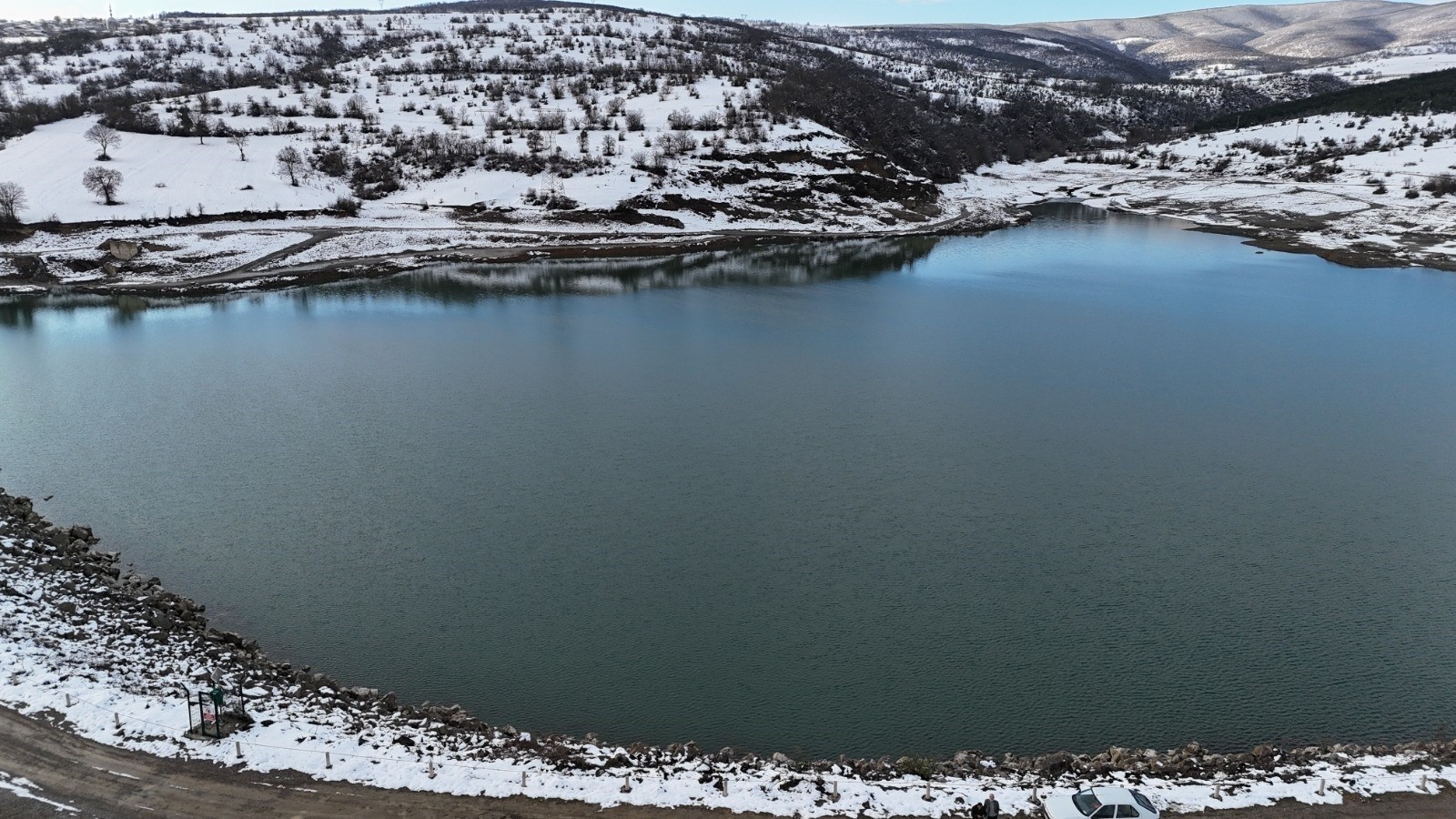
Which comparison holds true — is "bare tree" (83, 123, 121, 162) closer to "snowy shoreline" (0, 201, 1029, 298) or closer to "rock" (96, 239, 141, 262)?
"snowy shoreline" (0, 201, 1029, 298)

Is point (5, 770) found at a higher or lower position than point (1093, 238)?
lower

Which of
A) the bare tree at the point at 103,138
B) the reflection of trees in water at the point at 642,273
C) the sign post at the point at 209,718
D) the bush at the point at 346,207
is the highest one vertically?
the bare tree at the point at 103,138

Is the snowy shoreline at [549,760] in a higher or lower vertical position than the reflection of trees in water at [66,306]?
lower

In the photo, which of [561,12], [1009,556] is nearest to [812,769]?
[1009,556]

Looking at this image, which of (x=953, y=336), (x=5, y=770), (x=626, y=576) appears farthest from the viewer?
(x=953, y=336)

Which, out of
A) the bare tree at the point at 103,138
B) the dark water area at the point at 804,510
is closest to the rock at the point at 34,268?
the dark water area at the point at 804,510

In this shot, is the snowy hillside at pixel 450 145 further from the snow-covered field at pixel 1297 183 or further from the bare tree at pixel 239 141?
the snow-covered field at pixel 1297 183

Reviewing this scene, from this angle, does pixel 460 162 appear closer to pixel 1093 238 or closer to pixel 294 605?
pixel 1093 238
